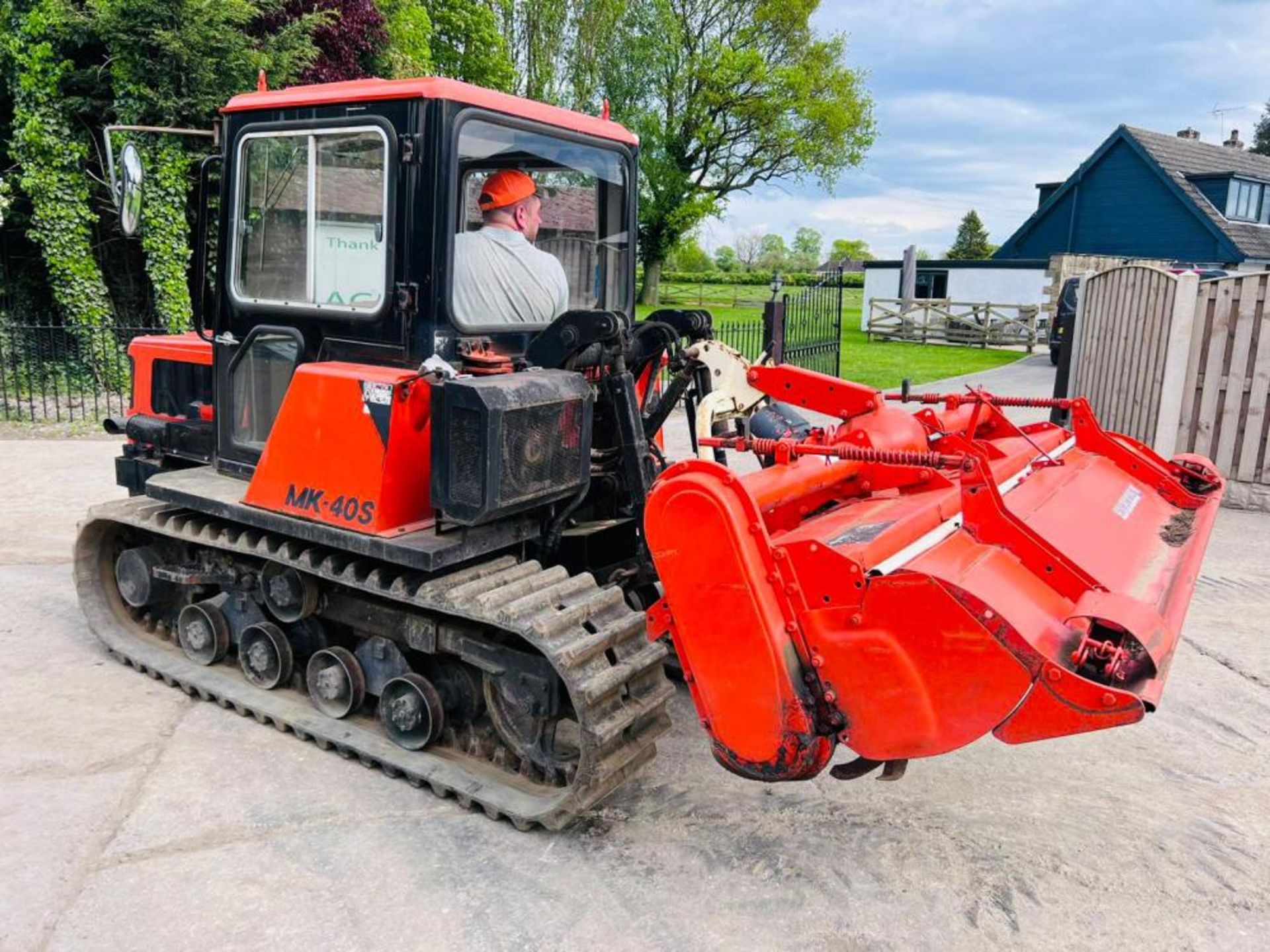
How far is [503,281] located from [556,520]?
3.13 ft

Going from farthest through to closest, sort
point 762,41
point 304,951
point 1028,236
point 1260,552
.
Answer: point 1028,236 → point 762,41 → point 1260,552 → point 304,951

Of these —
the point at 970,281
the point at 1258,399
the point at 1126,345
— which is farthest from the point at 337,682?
the point at 970,281

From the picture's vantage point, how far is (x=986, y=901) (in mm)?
3232

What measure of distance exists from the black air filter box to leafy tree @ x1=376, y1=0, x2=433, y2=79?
1284cm

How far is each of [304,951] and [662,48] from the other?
32.2 m

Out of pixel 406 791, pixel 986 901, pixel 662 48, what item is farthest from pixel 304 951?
pixel 662 48

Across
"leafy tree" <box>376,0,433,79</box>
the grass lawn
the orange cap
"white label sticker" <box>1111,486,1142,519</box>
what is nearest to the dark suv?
the grass lawn

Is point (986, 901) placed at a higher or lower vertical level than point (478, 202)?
lower

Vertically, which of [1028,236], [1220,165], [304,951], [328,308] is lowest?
[304,951]

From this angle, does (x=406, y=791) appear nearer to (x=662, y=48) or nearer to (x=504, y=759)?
(x=504, y=759)

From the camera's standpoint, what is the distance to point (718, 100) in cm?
3209

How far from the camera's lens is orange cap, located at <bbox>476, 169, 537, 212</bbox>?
12.9 feet

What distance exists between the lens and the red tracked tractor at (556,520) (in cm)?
287

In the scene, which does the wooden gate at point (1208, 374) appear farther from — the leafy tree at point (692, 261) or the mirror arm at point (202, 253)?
the leafy tree at point (692, 261)
